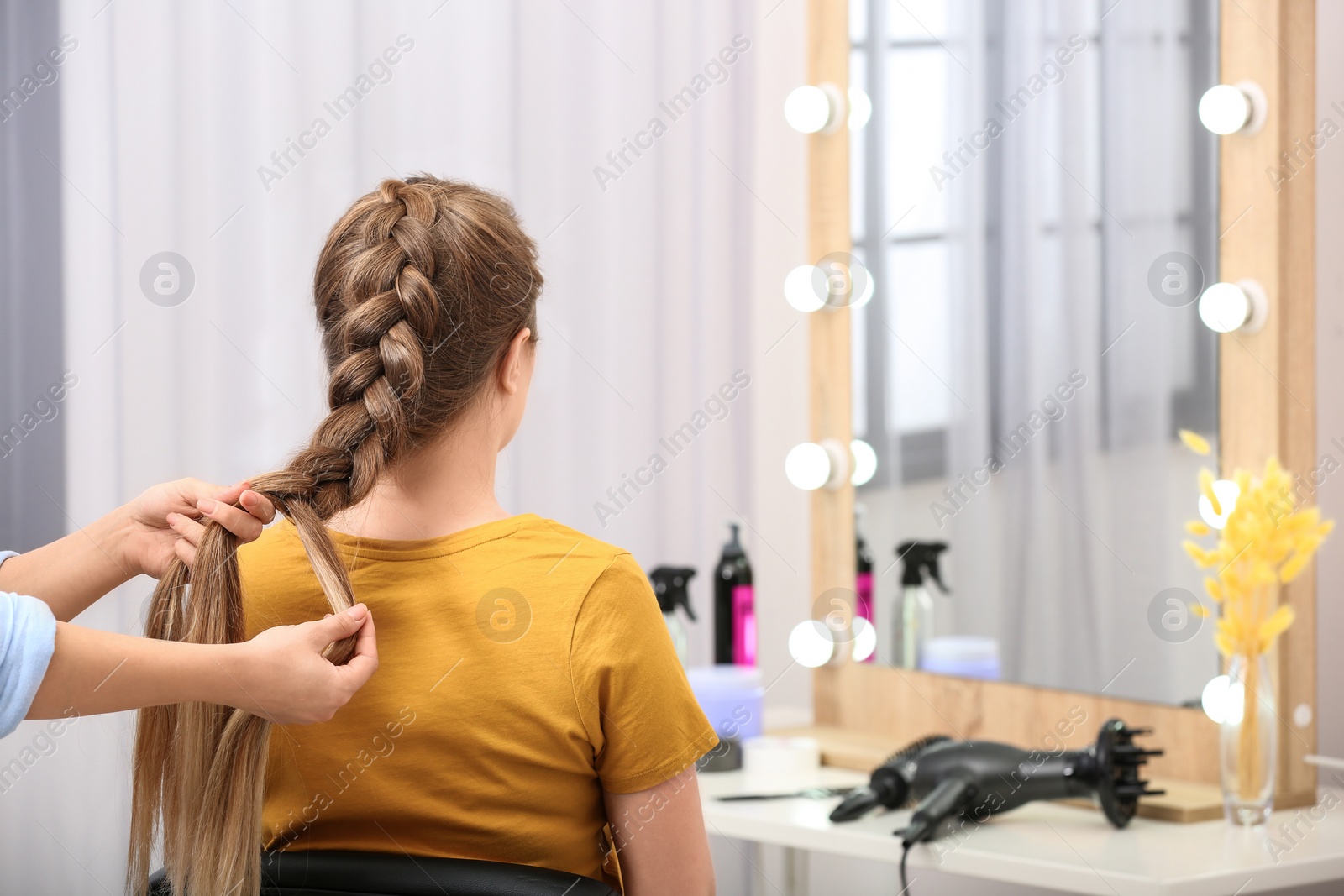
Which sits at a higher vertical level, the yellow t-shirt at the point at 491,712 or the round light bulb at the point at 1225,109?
the round light bulb at the point at 1225,109

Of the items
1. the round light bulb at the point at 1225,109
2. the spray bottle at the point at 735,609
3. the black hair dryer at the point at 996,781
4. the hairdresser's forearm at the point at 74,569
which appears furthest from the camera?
the spray bottle at the point at 735,609

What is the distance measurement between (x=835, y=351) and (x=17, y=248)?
3.57 ft

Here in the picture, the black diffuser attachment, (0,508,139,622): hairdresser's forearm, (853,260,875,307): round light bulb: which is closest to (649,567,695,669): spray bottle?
(853,260,875,307): round light bulb

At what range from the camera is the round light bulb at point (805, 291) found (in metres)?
1.79

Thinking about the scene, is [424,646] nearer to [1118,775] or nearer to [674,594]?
[1118,775]

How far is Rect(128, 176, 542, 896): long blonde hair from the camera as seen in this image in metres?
0.75

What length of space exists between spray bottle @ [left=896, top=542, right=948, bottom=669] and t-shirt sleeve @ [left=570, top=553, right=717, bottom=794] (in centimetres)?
89

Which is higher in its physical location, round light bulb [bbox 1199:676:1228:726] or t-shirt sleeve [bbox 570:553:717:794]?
t-shirt sleeve [bbox 570:553:717:794]

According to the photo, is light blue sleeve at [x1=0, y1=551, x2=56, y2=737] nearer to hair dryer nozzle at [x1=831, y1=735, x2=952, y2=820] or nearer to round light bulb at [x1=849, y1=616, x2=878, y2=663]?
hair dryer nozzle at [x1=831, y1=735, x2=952, y2=820]

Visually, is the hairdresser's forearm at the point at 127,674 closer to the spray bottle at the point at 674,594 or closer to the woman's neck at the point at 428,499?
the woman's neck at the point at 428,499

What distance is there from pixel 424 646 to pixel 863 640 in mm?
1032

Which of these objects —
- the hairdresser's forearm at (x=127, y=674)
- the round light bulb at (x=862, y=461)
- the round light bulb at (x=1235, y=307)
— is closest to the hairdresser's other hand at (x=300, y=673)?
the hairdresser's forearm at (x=127, y=674)

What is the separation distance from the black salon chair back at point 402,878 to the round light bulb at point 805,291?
1.22m

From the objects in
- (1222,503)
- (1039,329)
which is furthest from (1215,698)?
(1039,329)
